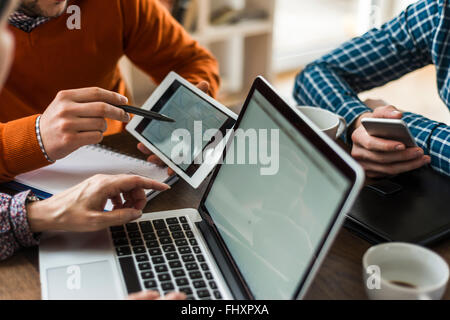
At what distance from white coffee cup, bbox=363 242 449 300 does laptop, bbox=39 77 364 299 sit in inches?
4.4

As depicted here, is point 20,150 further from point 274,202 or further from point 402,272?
point 402,272

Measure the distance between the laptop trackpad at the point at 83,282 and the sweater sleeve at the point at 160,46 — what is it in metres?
0.69

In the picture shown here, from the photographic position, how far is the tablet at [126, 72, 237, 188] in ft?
2.85

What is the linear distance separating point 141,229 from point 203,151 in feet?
0.69

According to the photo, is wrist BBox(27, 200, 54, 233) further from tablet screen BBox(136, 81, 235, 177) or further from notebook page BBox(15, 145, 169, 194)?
tablet screen BBox(136, 81, 235, 177)

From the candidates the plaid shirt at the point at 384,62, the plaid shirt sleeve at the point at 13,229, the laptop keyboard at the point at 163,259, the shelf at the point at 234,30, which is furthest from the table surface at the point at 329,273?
the shelf at the point at 234,30

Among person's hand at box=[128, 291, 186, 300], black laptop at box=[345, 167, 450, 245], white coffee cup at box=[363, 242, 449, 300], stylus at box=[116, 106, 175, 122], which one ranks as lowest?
black laptop at box=[345, 167, 450, 245]

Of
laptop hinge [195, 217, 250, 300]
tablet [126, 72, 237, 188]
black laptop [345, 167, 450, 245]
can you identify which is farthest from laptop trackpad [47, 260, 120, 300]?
black laptop [345, 167, 450, 245]

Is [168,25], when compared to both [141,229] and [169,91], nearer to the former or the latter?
[169,91]

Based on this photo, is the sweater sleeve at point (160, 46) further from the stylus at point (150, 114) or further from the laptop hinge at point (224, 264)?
the laptop hinge at point (224, 264)

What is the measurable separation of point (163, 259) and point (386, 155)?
442 millimetres

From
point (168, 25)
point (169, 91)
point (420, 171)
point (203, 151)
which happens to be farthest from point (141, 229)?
point (168, 25)

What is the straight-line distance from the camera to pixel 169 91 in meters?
0.96

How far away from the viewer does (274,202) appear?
0.59 metres
